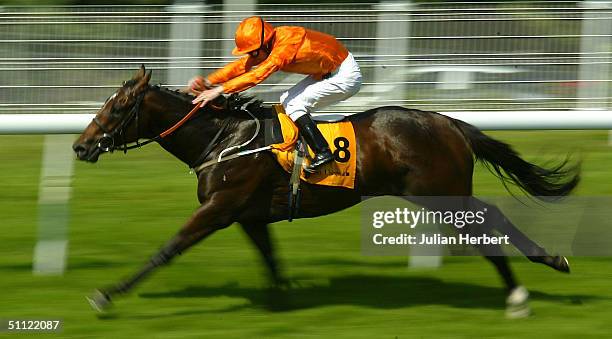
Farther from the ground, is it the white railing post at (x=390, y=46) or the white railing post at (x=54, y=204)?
the white railing post at (x=390, y=46)

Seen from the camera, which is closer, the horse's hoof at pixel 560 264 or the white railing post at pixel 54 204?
the horse's hoof at pixel 560 264

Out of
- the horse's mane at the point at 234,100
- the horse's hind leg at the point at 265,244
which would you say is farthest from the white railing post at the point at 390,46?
the horse's hind leg at the point at 265,244

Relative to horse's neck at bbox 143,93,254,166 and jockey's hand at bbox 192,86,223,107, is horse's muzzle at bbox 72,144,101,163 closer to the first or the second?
horse's neck at bbox 143,93,254,166

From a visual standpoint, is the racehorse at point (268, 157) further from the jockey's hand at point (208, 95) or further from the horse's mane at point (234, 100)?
the jockey's hand at point (208, 95)

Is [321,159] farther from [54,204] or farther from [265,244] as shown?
[54,204]

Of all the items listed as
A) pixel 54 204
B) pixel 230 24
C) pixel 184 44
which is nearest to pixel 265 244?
pixel 54 204

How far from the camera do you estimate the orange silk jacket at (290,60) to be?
662 centimetres

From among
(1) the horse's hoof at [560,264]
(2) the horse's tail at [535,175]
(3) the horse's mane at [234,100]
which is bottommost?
(1) the horse's hoof at [560,264]

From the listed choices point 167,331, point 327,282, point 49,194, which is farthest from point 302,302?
point 49,194

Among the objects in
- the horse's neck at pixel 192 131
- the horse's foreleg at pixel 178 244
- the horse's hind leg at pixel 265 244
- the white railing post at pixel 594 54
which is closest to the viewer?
Result: the horse's foreleg at pixel 178 244

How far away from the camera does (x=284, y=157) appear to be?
6812mm

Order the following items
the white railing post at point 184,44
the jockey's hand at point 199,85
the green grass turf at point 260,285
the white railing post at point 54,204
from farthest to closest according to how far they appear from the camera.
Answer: the white railing post at point 184,44 < the white railing post at point 54,204 < the jockey's hand at point 199,85 < the green grass turf at point 260,285

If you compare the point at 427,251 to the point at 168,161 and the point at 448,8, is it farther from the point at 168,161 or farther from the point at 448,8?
the point at 168,161

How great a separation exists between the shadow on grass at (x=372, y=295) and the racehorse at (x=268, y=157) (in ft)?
1.12
